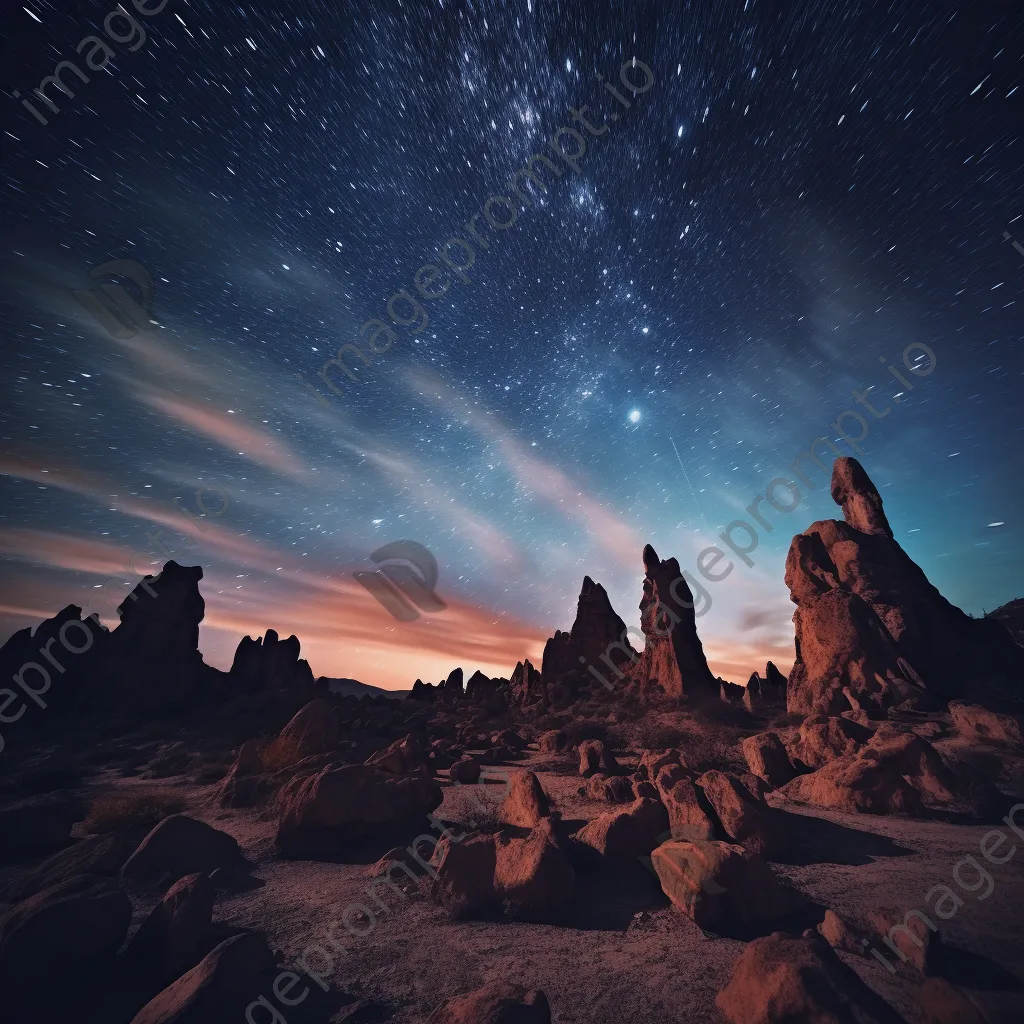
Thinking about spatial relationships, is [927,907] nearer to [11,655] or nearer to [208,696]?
[208,696]

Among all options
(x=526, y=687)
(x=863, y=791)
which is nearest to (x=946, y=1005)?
(x=863, y=791)

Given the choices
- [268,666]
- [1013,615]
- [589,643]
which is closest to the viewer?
[268,666]

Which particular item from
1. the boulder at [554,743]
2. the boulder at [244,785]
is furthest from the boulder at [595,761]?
the boulder at [244,785]

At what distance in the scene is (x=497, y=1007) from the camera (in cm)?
393

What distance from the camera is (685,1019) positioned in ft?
14.2

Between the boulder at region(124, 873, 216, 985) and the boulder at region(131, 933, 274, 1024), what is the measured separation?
3.16 ft

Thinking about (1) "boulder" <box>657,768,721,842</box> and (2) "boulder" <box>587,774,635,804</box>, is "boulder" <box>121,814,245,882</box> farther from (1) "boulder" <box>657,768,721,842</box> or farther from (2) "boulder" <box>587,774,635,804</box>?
(2) "boulder" <box>587,774,635,804</box>

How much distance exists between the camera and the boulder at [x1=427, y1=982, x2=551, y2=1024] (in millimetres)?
3855

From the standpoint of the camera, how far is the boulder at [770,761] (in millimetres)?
12906

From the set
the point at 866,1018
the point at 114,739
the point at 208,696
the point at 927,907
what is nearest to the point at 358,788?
the point at 866,1018

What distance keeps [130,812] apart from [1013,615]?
10183cm

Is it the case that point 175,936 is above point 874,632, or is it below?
below

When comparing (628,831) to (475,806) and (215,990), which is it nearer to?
(475,806)

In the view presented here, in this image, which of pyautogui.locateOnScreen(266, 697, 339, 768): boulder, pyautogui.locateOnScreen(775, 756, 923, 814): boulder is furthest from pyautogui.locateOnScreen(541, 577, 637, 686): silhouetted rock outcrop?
pyautogui.locateOnScreen(775, 756, 923, 814): boulder
